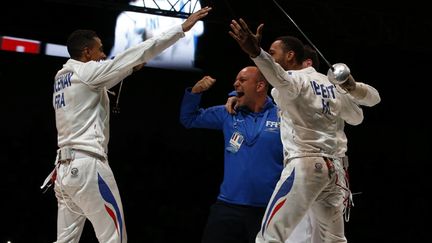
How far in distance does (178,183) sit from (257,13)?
Result: 241cm

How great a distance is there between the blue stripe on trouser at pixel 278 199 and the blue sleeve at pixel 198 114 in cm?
101

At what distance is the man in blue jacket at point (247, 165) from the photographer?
385cm

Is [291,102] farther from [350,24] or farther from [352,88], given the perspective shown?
[350,24]

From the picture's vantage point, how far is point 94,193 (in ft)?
10.7

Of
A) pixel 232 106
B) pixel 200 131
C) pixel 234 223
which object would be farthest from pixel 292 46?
pixel 200 131

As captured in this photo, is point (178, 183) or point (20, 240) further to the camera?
point (178, 183)

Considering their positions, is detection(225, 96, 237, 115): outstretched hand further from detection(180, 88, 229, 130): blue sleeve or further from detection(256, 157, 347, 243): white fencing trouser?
detection(256, 157, 347, 243): white fencing trouser

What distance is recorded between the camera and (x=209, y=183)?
8.32 metres

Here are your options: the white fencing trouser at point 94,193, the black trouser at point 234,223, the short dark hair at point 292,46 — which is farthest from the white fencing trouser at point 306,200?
the white fencing trouser at point 94,193

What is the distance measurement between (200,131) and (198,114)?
4.75 m

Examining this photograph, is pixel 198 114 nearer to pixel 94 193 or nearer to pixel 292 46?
pixel 292 46

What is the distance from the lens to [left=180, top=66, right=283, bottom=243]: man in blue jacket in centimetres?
385

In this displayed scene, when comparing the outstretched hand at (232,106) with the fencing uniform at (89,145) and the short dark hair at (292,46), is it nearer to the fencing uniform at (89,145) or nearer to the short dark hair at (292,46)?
the short dark hair at (292,46)

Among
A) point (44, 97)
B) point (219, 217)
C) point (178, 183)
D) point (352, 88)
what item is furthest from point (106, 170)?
point (44, 97)
